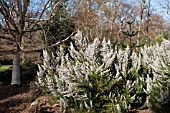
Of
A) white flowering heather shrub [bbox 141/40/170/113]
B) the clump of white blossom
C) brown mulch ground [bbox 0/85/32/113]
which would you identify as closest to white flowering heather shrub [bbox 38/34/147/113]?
the clump of white blossom

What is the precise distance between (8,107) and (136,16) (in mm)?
19240

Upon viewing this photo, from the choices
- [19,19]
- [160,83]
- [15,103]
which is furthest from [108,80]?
[19,19]

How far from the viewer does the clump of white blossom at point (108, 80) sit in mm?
3604

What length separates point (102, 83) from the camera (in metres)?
3.67

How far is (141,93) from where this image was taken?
3.81m

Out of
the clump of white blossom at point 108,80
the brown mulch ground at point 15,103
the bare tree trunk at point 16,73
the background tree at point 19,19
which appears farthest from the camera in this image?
the bare tree trunk at point 16,73

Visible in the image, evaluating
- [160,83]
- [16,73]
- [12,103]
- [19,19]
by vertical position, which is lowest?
[12,103]

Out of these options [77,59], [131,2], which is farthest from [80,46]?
[131,2]

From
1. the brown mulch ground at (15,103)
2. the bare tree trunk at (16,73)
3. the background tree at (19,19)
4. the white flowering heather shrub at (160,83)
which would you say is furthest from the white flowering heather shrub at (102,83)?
the bare tree trunk at (16,73)

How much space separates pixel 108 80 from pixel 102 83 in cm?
11

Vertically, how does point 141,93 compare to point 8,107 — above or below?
above

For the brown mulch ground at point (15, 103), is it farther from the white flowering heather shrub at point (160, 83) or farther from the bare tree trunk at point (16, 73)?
the white flowering heather shrub at point (160, 83)

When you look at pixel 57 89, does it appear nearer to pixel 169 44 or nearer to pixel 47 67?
pixel 47 67

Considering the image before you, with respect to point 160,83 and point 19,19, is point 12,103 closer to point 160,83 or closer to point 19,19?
point 19,19
